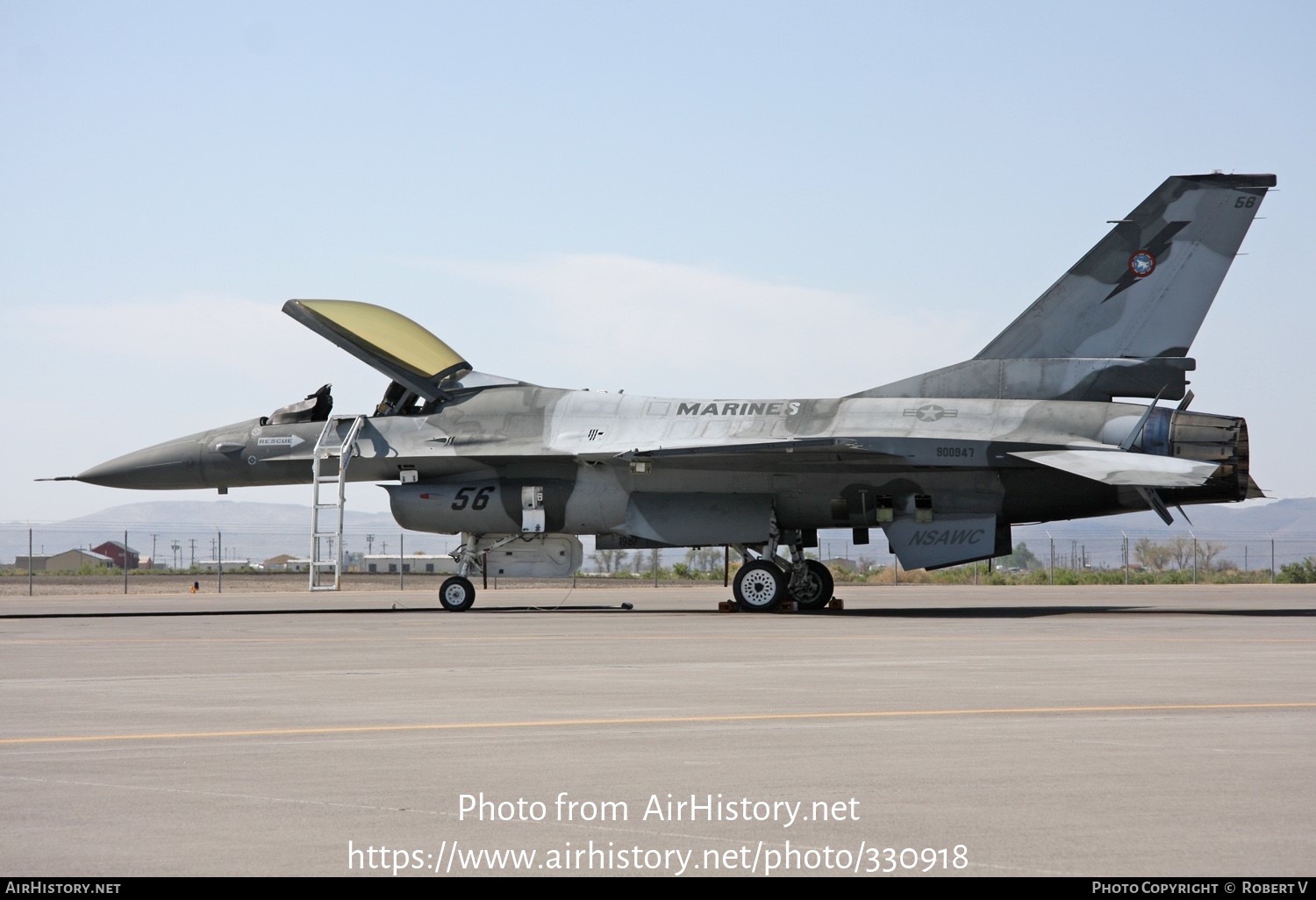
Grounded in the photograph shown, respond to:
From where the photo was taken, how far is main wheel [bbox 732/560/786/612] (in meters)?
22.4

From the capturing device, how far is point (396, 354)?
23844 millimetres

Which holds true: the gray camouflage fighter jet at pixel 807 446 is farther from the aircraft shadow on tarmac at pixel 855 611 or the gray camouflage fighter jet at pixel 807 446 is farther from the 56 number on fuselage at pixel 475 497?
the aircraft shadow on tarmac at pixel 855 611

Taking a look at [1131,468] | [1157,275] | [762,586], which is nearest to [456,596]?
[762,586]

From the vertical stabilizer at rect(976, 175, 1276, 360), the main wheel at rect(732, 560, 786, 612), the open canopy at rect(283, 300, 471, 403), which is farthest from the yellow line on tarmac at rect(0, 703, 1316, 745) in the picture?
the open canopy at rect(283, 300, 471, 403)

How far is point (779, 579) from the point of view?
73.7 feet

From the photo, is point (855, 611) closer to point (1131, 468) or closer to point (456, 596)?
point (1131, 468)

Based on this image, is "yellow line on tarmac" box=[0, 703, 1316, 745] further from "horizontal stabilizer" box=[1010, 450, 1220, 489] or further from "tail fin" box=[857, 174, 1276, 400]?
"tail fin" box=[857, 174, 1276, 400]

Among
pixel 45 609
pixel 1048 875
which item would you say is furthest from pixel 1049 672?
pixel 45 609

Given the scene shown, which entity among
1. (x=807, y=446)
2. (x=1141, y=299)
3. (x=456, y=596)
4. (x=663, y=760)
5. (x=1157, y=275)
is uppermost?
(x=1157, y=275)

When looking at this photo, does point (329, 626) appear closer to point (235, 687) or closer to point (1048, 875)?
point (235, 687)

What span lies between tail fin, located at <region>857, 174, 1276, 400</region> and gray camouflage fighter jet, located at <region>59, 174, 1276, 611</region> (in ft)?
0.10

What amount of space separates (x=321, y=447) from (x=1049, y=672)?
→ 633 inches

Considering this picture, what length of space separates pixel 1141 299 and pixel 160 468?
16961mm

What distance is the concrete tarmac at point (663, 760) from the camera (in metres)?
4.42
